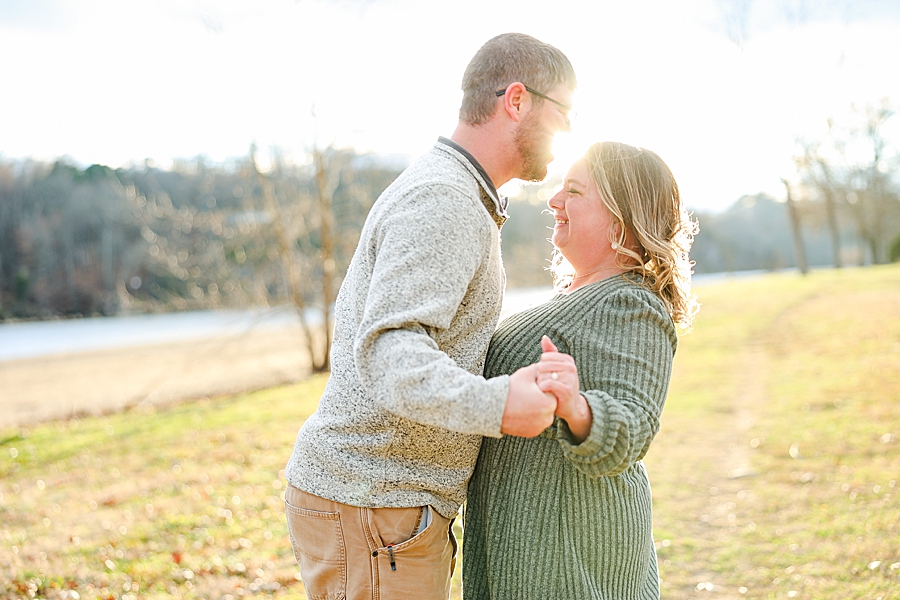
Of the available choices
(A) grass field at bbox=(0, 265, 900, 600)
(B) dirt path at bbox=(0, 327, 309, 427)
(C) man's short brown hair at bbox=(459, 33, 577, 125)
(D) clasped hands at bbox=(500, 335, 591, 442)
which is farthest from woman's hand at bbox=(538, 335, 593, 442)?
(B) dirt path at bbox=(0, 327, 309, 427)

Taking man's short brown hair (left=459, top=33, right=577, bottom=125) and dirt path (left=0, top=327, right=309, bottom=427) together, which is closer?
man's short brown hair (left=459, top=33, right=577, bottom=125)

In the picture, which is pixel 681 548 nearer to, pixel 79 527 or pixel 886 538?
pixel 886 538

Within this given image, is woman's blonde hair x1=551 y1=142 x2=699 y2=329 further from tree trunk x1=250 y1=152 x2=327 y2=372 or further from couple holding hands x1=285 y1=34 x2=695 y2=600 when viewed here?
tree trunk x1=250 y1=152 x2=327 y2=372

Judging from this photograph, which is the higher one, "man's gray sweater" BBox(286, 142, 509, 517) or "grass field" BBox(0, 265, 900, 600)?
"man's gray sweater" BBox(286, 142, 509, 517)

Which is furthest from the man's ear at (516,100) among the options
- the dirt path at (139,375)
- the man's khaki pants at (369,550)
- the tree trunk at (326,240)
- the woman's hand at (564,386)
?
the dirt path at (139,375)

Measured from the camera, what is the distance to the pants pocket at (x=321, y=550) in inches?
80.1

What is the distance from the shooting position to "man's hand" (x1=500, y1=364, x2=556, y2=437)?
1.55m

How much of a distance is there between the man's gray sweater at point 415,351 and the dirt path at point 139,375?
49.6ft

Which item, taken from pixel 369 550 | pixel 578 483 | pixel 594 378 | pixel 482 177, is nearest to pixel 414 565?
pixel 369 550

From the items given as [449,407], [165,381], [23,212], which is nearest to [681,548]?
[449,407]

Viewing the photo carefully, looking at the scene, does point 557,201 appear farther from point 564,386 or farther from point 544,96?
point 564,386

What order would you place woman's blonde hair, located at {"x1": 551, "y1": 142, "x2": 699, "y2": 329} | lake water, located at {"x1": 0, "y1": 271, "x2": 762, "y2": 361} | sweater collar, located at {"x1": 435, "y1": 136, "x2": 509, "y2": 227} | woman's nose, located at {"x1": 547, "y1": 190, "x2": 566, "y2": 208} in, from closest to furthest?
sweater collar, located at {"x1": 435, "y1": 136, "x2": 509, "y2": 227}, woman's blonde hair, located at {"x1": 551, "y1": 142, "x2": 699, "y2": 329}, woman's nose, located at {"x1": 547, "y1": 190, "x2": 566, "y2": 208}, lake water, located at {"x1": 0, "y1": 271, "x2": 762, "y2": 361}

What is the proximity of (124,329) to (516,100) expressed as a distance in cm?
4522

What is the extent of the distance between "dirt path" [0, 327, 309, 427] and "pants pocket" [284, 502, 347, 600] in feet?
49.0
